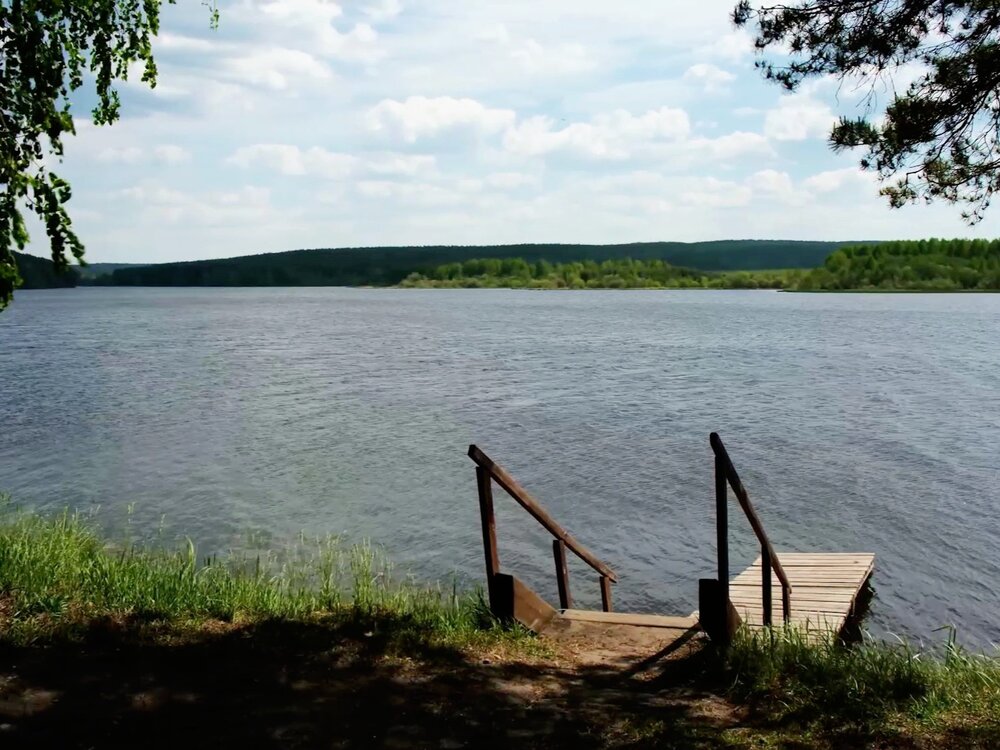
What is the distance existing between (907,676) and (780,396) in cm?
3037

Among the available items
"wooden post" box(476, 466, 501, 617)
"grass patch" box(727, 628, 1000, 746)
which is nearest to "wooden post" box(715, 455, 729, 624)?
"grass patch" box(727, 628, 1000, 746)

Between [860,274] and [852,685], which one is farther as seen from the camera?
[860,274]

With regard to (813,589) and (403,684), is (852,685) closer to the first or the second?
(403,684)

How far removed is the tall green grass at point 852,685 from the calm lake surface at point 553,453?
264 inches

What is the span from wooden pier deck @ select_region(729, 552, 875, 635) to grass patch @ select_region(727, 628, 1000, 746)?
3.38m

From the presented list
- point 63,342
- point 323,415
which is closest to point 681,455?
point 323,415

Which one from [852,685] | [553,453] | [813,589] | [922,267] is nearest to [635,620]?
[852,685]

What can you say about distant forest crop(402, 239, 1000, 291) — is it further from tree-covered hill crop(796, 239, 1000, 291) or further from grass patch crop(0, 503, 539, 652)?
grass patch crop(0, 503, 539, 652)

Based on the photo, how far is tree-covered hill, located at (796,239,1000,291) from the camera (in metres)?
138

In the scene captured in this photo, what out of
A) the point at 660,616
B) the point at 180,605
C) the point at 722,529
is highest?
the point at 722,529

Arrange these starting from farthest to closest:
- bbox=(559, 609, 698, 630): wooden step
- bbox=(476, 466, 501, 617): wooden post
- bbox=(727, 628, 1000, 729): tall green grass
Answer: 1. bbox=(559, 609, 698, 630): wooden step
2. bbox=(476, 466, 501, 617): wooden post
3. bbox=(727, 628, 1000, 729): tall green grass

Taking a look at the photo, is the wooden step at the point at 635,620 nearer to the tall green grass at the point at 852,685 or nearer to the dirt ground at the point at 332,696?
the dirt ground at the point at 332,696

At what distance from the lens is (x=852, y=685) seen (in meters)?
6.13

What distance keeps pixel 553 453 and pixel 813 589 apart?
472 inches
